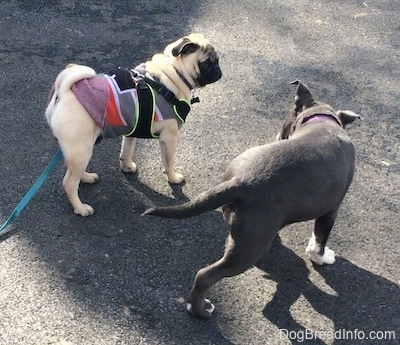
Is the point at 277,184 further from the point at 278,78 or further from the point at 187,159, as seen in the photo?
the point at 278,78

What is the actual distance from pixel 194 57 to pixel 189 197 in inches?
39.8

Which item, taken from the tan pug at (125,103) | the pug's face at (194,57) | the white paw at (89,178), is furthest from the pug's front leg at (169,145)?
the white paw at (89,178)

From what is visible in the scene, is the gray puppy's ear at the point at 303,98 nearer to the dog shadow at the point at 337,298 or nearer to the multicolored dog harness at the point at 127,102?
the multicolored dog harness at the point at 127,102

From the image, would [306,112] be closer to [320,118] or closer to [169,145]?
[320,118]

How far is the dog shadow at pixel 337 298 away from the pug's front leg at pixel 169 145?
0.96 metres

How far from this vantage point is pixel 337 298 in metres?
3.58

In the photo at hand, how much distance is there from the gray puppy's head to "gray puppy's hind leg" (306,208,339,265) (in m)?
0.63

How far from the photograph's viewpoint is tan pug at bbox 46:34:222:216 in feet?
12.1

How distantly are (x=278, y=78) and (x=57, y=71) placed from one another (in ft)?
7.09

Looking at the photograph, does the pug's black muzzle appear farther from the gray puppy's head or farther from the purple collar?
the purple collar

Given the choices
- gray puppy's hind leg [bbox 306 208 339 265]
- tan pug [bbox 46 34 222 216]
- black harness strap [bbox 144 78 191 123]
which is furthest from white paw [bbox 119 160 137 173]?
gray puppy's hind leg [bbox 306 208 339 265]

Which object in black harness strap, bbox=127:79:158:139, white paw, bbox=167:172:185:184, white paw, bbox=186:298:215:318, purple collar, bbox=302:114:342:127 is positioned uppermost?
purple collar, bbox=302:114:342:127

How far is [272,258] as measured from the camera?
151 inches

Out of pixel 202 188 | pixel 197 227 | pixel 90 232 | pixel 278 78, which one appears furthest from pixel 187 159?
pixel 278 78
